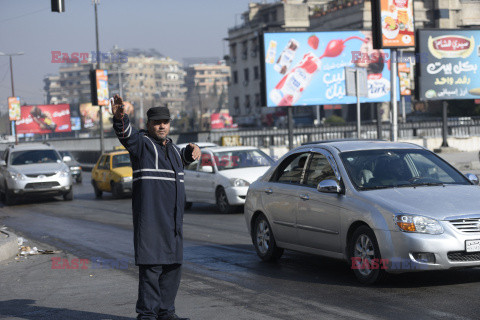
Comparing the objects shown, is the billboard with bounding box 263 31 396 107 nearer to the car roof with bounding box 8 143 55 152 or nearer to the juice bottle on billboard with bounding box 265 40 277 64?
the juice bottle on billboard with bounding box 265 40 277 64

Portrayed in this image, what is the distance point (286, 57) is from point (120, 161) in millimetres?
15633

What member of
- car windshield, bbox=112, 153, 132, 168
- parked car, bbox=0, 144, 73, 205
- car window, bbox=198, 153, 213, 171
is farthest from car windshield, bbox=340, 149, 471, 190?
car windshield, bbox=112, 153, 132, 168

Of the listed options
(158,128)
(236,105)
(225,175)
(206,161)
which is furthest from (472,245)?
(236,105)

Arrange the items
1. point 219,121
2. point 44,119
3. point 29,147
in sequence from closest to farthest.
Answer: point 29,147, point 44,119, point 219,121

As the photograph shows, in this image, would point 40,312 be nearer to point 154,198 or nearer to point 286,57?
point 154,198

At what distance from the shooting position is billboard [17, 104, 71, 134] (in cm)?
10869

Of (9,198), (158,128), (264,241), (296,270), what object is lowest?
(9,198)

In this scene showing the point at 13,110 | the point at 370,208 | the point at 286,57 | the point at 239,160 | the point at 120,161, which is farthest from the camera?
the point at 13,110

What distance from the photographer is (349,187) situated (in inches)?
339

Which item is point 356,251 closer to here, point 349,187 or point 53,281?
point 349,187

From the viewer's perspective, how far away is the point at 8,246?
37.5 ft

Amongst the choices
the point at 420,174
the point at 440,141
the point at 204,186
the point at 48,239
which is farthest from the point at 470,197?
the point at 440,141

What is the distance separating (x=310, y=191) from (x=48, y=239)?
6642 mm

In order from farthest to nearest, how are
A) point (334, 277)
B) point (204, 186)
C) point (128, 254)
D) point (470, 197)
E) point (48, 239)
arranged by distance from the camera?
point (204, 186) → point (48, 239) → point (128, 254) → point (334, 277) → point (470, 197)
